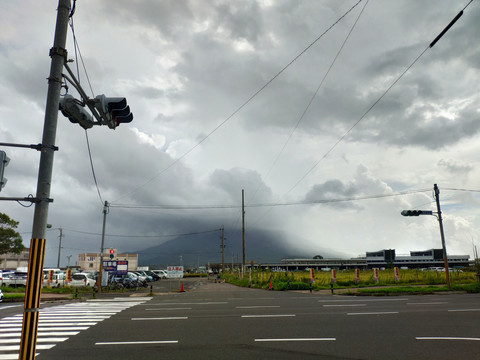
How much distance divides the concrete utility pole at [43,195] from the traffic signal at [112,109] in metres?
0.91

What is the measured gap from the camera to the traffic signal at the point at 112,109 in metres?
6.14

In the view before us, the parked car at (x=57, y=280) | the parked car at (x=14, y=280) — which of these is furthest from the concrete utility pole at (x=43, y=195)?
the parked car at (x=14, y=280)

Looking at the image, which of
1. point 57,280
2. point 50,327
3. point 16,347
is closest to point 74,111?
point 16,347

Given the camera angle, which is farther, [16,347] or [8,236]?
[8,236]

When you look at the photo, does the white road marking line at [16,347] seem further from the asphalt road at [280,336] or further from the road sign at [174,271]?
the road sign at [174,271]

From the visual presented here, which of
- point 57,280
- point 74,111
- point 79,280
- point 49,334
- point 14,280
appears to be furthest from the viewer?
point 57,280

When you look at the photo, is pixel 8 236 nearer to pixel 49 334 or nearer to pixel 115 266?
pixel 115 266

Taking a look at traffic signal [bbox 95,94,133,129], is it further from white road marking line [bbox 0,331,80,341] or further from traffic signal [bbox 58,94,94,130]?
white road marking line [bbox 0,331,80,341]

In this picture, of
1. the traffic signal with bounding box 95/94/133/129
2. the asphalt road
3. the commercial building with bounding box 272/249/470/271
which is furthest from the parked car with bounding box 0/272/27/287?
the commercial building with bounding box 272/249/470/271

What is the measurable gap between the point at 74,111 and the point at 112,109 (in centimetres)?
65

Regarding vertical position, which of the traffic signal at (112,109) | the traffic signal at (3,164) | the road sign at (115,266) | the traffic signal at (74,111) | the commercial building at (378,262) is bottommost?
the commercial building at (378,262)

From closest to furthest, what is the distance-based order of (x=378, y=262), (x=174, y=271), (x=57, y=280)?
(x=174, y=271), (x=57, y=280), (x=378, y=262)

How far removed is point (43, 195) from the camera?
4969 millimetres

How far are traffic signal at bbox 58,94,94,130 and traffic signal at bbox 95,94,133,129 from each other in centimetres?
29
